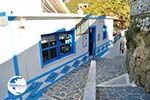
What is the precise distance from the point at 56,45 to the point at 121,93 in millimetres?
4216

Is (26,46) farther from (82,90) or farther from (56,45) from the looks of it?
(82,90)

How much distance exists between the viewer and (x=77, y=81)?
11.4 metres

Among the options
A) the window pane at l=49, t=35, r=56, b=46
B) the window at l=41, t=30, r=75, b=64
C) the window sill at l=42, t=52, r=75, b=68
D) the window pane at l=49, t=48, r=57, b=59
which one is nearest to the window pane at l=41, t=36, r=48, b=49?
the window at l=41, t=30, r=75, b=64

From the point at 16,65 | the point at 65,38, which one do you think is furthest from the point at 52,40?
the point at 16,65

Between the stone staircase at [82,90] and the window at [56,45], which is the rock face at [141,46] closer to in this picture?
the stone staircase at [82,90]

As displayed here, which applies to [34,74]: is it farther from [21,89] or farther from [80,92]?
[21,89]

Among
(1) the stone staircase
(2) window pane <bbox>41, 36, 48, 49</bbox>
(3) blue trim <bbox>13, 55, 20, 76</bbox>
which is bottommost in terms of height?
(1) the stone staircase

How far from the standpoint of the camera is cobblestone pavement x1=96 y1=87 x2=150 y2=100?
8.55 metres

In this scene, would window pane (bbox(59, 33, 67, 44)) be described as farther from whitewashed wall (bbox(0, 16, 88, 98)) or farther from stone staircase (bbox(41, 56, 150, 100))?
stone staircase (bbox(41, 56, 150, 100))

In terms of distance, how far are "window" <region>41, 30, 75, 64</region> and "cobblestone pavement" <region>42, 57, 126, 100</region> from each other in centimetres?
132

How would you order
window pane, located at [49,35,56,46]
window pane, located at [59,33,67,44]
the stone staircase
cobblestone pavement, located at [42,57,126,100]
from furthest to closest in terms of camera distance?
window pane, located at [59,33,67,44]
window pane, located at [49,35,56,46]
cobblestone pavement, located at [42,57,126,100]
the stone staircase

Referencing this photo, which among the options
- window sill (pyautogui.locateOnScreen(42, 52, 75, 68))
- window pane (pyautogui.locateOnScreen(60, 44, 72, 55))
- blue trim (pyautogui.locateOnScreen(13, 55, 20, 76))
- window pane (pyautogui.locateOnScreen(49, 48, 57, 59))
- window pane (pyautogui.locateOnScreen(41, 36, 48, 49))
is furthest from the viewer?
window pane (pyautogui.locateOnScreen(60, 44, 72, 55))

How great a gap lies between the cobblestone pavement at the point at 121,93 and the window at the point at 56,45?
2938 mm

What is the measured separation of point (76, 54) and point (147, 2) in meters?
5.81
